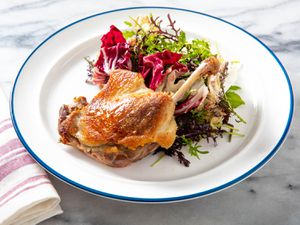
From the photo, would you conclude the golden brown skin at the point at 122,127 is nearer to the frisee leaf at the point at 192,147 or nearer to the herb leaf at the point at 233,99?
the frisee leaf at the point at 192,147

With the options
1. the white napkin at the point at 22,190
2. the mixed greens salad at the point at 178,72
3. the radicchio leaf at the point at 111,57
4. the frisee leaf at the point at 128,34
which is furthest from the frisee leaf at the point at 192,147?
the frisee leaf at the point at 128,34

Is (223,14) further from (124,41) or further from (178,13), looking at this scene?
(124,41)

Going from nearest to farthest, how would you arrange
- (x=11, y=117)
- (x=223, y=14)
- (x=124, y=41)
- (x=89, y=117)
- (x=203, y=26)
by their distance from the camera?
(x=89, y=117) < (x=11, y=117) < (x=124, y=41) < (x=203, y=26) < (x=223, y=14)

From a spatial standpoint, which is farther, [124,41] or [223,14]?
[223,14]

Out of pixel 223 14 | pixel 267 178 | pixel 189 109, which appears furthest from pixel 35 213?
pixel 223 14

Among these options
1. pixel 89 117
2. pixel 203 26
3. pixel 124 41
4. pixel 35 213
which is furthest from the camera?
pixel 203 26

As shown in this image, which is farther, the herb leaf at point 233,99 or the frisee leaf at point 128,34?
the frisee leaf at point 128,34

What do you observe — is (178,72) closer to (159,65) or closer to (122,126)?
(159,65)
